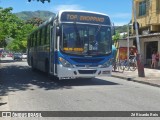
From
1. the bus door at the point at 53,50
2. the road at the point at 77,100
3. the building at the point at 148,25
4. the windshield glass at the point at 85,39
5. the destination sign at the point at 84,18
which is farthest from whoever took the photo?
the building at the point at 148,25

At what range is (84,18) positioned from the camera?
1725 cm

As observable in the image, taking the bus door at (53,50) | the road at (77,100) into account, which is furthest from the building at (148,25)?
the road at (77,100)

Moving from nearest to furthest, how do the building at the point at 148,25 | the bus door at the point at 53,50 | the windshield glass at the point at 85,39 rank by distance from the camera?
the windshield glass at the point at 85,39, the bus door at the point at 53,50, the building at the point at 148,25

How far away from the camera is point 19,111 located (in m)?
10.0

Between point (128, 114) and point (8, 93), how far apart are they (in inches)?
237

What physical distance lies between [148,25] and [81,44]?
18.7 meters

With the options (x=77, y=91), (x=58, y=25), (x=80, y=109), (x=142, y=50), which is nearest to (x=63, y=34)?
(x=58, y=25)

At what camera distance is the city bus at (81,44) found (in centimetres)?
1680

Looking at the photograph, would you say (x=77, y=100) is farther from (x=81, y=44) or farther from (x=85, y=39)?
(x=85, y=39)

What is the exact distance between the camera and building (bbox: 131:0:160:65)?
33.0 m

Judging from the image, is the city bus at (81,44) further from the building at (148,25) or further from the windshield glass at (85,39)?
the building at (148,25)

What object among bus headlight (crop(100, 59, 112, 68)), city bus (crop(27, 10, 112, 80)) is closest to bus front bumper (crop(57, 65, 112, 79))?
city bus (crop(27, 10, 112, 80))

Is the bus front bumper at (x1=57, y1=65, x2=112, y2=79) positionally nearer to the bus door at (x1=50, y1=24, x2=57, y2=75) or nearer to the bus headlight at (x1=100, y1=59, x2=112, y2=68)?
the bus headlight at (x1=100, y1=59, x2=112, y2=68)

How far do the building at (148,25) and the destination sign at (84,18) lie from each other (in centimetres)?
1445
